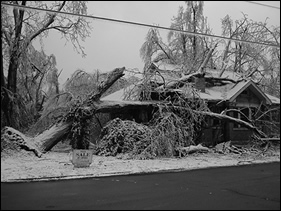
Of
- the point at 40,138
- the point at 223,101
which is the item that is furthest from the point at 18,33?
the point at 223,101

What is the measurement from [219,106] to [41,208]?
4011 millimetres

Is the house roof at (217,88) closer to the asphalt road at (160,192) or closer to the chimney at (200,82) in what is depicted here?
the chimney at (200,82)

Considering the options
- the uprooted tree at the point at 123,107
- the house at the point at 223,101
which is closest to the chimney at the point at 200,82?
the house at the point at 223,101

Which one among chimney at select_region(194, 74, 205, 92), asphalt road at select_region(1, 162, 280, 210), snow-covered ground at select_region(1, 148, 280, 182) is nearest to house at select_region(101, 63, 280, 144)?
chimney at select_region(194, 74, 205, 92)

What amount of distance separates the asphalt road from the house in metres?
0.66

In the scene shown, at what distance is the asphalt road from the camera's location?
69.1 inches

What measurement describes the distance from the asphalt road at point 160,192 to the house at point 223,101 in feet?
2.15

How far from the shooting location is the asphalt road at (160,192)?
1.75 metres

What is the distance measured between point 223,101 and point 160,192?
338 cm

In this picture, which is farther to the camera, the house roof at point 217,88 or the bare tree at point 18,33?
the house roof at point 217,88

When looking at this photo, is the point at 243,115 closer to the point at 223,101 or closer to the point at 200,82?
the point at 223,101

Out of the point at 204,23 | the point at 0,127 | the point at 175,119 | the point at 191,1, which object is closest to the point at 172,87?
the point at 175,119

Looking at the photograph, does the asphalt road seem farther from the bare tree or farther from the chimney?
the chimney

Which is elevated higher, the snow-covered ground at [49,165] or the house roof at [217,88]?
the house roof at [217,88]
